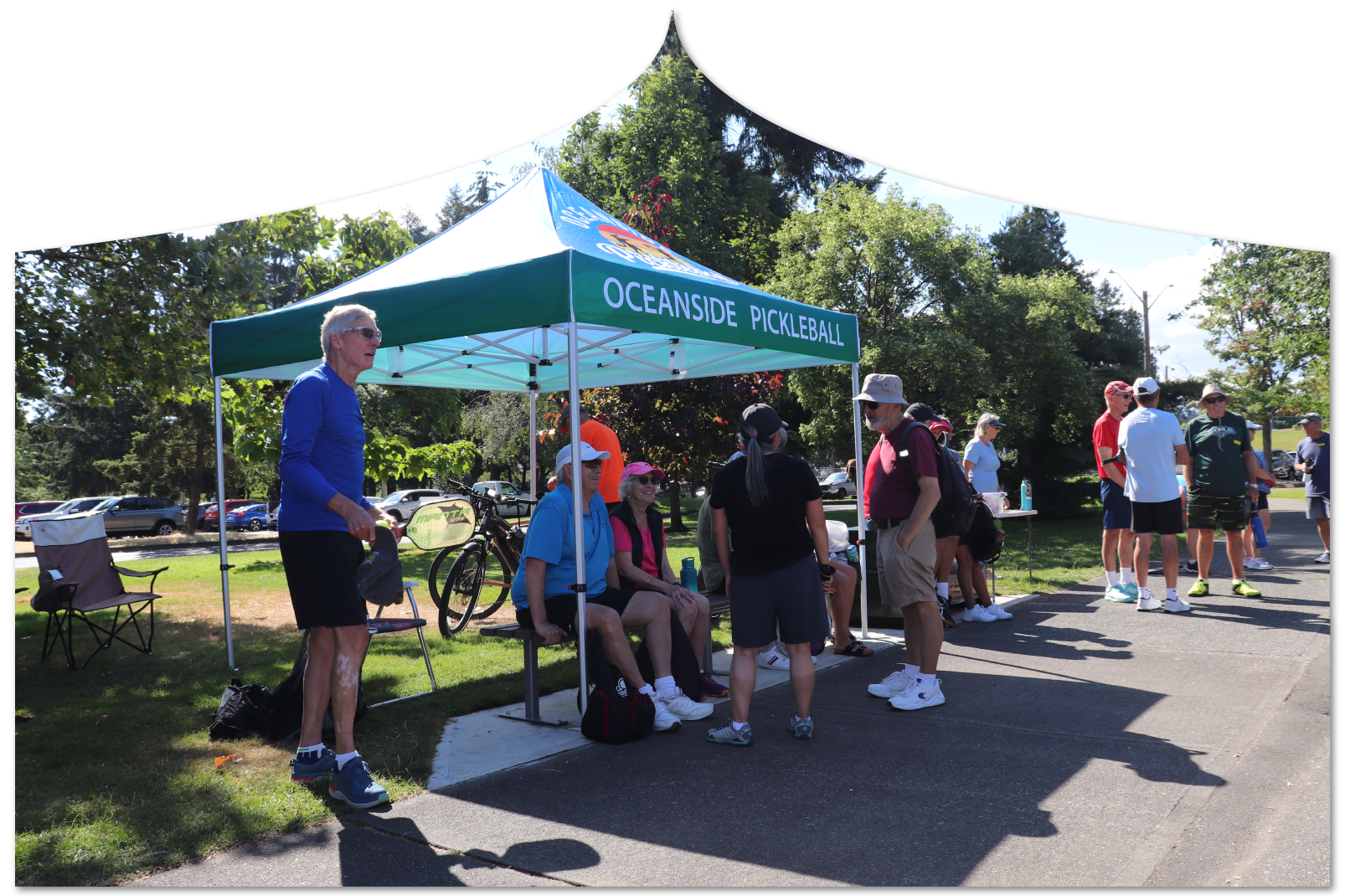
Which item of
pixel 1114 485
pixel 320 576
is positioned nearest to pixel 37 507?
pixel 320 576

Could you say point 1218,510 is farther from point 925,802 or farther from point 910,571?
point 925,802

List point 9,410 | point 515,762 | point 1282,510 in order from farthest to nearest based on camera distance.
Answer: point 1282,510 < point 515,762 < point 9,410

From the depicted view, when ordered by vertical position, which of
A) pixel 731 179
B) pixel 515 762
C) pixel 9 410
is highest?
pixel 731 179

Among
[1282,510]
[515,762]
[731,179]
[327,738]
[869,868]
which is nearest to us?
[869,868]

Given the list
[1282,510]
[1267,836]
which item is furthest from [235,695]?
[1282,510]

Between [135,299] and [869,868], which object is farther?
[135,299]

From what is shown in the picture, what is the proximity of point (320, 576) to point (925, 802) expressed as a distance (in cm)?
248

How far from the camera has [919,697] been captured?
4852mm

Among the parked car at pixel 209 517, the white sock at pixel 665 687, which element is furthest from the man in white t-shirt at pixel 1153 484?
the parked car at pixel 209 517

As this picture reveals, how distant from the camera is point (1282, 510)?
55.9 feet

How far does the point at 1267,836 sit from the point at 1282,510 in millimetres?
16785

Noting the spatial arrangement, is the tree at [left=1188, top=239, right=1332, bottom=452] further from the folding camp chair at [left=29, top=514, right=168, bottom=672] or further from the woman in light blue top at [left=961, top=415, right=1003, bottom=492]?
the folding camp chair at [left=29, top=514, right=168, bottom=672]

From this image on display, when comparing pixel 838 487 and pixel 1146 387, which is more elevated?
pixel 1146 387

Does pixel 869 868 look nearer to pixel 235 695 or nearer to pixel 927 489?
pixel 927 489
